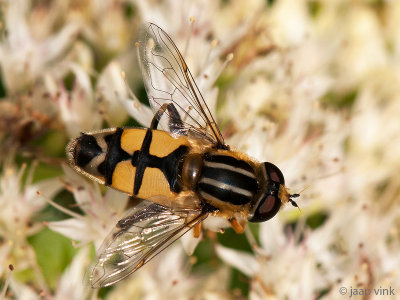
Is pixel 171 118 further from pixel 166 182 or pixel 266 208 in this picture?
pixel 266 208

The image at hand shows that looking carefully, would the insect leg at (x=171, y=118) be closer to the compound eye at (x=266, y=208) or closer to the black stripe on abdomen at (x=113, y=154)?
the black stripe on abdomen at (x=113, y=154)

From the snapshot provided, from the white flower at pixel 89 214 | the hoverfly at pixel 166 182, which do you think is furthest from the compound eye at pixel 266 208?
the white flower at pixel 89 214

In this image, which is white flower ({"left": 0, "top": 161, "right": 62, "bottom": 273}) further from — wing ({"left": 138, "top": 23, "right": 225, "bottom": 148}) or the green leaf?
wing ({"left": 138, "top": 23, "right": 225, "bottom": 148})

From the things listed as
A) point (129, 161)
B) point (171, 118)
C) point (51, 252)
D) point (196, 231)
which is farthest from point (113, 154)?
point (51, 252)

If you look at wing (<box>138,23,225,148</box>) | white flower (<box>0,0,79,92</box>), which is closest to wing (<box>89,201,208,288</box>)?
wing (<box>138,23,225,148</box>)

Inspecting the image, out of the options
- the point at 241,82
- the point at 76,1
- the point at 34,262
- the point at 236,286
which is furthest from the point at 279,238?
the point at 76,1
